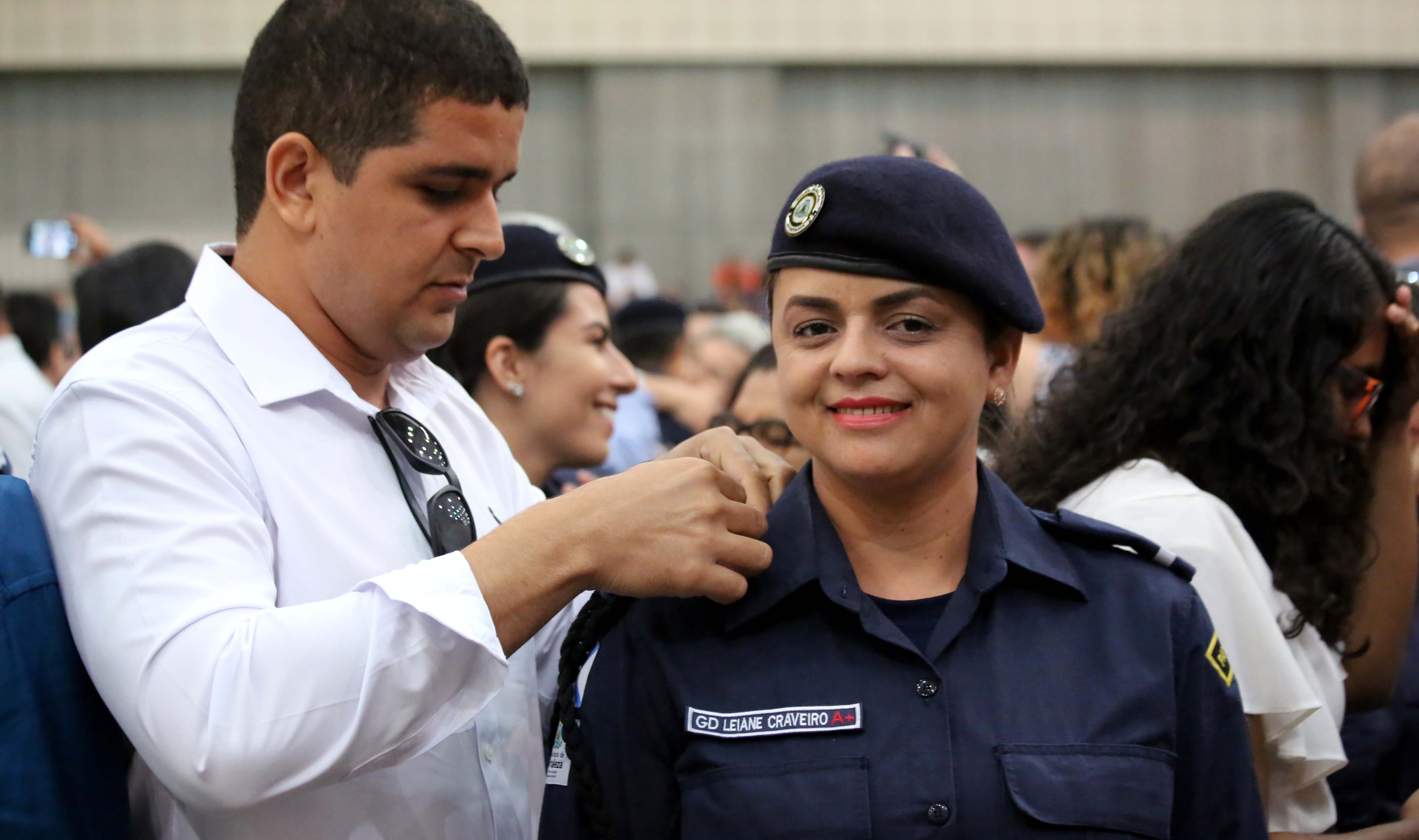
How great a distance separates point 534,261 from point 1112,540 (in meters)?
1.80

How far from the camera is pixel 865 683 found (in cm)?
156

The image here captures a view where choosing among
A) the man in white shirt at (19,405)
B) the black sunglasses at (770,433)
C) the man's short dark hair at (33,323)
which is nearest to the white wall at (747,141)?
the man's short dark hair at (33,323)

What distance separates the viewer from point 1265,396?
2.21m

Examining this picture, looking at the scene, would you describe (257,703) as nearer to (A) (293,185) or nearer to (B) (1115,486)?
(A) (293,185)

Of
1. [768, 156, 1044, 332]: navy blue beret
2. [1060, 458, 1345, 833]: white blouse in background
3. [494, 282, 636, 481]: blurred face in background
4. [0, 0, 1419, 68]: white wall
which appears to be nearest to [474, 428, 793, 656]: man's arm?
[768, 156, 1044, 332]: navy blue beret

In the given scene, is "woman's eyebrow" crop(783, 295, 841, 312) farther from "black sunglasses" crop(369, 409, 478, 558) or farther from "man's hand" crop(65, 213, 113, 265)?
"man's hand" crop(65, 213, 113, 265)

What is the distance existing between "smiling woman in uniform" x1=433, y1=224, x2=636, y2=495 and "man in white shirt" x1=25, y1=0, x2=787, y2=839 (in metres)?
1.18

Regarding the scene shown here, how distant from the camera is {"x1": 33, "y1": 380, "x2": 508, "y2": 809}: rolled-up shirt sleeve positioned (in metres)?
1.30

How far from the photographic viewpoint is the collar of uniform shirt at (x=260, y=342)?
1.61 meters

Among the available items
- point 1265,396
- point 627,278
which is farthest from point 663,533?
point 627,278

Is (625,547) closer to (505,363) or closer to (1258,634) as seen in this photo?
(1258,634)

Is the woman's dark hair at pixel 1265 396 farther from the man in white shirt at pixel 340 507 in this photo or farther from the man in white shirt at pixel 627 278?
the man in white shirt at pixel 627 278

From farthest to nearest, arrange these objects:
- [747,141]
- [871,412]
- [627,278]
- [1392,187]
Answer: [747,141] < [627,278] < [1392,187] < [871,412]

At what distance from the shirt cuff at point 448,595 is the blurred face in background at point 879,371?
18.9 inches
